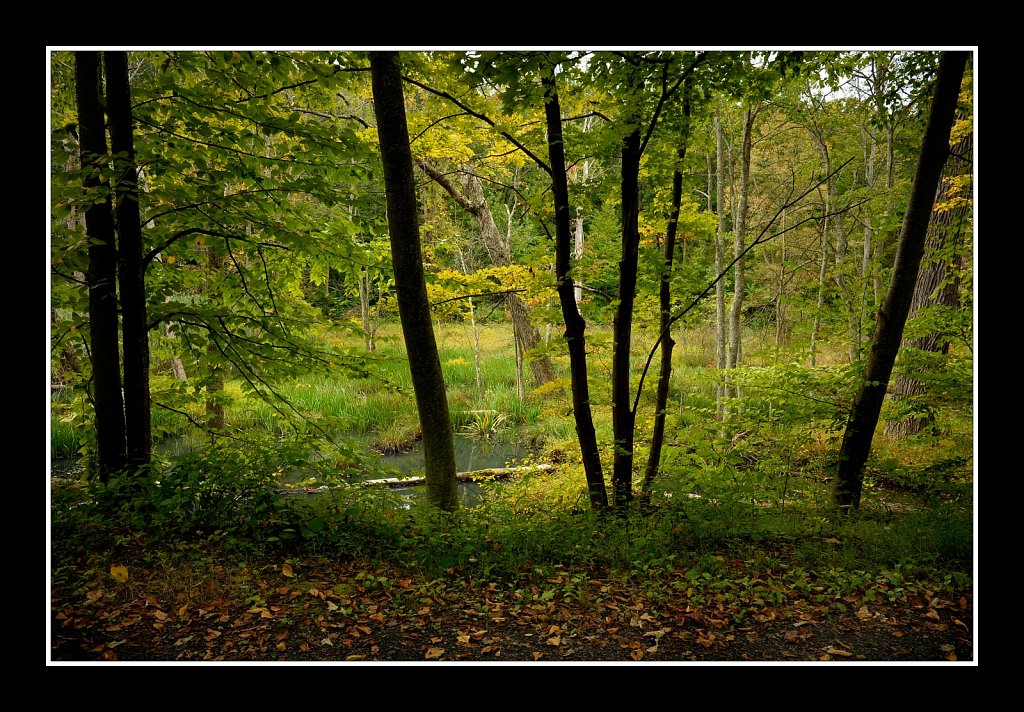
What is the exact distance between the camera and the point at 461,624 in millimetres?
2928

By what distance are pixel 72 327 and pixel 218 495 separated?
174 cm

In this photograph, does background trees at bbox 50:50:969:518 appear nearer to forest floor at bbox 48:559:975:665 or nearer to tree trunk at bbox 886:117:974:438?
forest floor at bbox 48:559:975:665

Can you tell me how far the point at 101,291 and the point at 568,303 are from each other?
11.5 ft

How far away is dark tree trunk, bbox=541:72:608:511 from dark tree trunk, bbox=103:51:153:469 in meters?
2.94

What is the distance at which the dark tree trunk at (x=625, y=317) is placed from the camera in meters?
4.30

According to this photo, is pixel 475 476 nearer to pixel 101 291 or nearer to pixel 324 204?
pixel 324 204

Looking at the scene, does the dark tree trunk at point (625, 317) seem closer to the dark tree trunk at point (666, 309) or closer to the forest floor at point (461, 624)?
the dark tree trunk at point (666, 309)

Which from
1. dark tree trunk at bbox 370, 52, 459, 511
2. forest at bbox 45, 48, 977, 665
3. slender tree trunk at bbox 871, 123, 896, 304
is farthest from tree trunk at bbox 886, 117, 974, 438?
dark tree trunk at bbox 370, 52, 459, 511

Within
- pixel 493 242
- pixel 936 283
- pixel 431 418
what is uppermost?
pixel 493 242

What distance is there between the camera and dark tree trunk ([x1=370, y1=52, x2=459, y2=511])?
4152mm

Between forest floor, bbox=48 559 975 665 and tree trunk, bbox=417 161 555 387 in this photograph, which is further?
tree trunk, bbox=417 161 555 387

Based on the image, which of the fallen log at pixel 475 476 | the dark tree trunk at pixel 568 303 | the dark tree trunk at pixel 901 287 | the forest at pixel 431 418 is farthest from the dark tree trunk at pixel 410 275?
the dark tree trunk at pixel 901 287

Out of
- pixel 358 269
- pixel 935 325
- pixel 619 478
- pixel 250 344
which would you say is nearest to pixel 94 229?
pixel 250 344

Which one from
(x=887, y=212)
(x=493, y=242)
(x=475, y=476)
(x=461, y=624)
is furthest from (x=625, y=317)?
(x=493, y=242)
